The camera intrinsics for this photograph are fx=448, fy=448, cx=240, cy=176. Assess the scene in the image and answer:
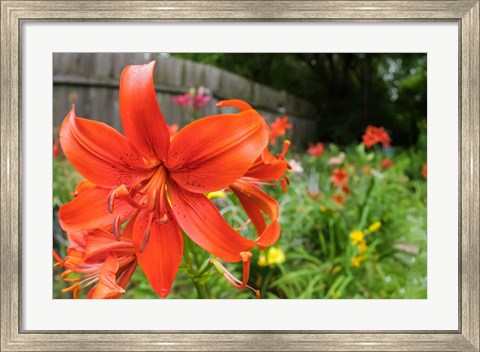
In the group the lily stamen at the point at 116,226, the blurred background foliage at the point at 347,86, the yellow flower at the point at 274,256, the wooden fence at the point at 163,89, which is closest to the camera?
the lily stamen at the point at 116,226

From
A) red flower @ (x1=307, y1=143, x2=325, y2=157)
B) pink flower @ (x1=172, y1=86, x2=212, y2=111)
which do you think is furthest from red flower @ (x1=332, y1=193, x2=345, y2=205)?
pink flower @ (x1=172, y1=86, x2=212, y2=111)

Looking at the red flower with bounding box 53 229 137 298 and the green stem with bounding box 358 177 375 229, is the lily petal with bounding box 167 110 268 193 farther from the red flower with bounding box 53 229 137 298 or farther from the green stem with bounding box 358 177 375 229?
the green stem with bounding box 358 177 375 229

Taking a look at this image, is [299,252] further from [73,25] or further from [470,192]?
[73,25]

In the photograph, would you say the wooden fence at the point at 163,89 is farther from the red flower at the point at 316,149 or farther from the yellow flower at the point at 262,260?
the yellow flower at the point at 262,260

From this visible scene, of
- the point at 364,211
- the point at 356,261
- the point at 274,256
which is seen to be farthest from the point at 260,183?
the point at 364,211

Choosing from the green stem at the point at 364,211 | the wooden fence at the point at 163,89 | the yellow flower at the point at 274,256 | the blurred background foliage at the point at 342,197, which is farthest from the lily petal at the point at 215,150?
the green stem at the point at 364,211
